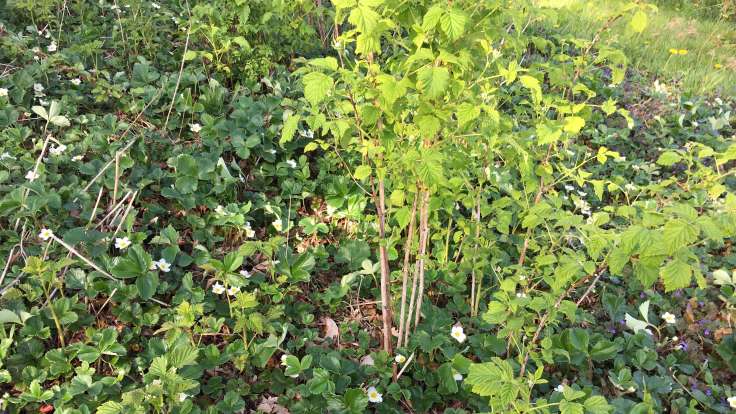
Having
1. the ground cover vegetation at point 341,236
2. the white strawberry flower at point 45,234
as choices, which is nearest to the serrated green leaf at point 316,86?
the ground cover vegetation at point 341,236

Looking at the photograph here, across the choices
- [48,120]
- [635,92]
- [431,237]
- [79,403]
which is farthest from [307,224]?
[635,92]

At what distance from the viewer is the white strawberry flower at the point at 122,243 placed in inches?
79.7

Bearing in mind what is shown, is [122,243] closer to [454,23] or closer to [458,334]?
[458,334]

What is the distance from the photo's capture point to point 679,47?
5.14m

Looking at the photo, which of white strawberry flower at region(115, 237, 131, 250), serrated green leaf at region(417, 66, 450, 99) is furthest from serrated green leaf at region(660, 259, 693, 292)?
white strawberry flower at region(115, 237, 131, 250)

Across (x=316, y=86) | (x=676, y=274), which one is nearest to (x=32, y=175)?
(x=316, y=86)

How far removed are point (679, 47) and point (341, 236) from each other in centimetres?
430

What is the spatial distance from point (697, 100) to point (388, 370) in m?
3.40

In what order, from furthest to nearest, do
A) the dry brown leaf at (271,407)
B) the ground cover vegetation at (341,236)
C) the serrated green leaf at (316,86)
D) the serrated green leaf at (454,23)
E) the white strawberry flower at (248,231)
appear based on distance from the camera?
the white strawberry flower at (248,231), the dry brown leaf at (271,407), the ground cover vegetation at (341,236), the serrated green leaf at (316,86), the serrated green leaf at (454,23)

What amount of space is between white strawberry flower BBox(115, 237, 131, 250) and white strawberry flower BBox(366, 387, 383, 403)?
3.35 feet

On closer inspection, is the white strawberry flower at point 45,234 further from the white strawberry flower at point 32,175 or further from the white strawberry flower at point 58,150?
the white strawberry flower at point 58,150

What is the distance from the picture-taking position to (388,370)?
191 cm

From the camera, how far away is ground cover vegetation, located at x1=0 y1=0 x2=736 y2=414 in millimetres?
1485

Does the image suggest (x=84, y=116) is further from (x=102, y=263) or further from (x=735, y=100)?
(x=735, y=100)
